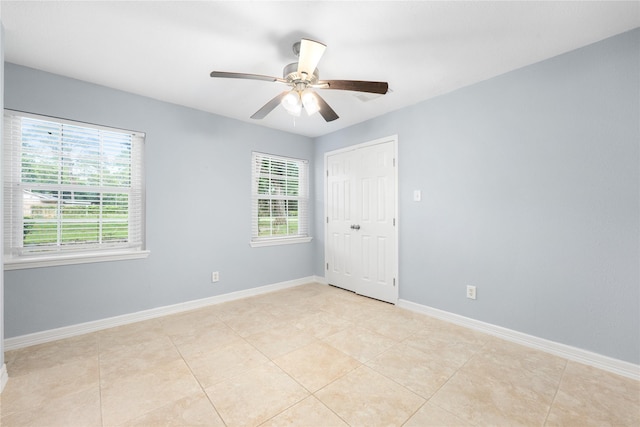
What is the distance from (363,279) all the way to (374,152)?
5.62 feet

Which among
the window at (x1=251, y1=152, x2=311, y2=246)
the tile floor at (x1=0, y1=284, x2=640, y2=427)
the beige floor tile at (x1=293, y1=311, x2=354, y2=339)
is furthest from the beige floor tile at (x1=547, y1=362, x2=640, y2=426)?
the window at (x1=251, y1=152, x2=311, y2=246)

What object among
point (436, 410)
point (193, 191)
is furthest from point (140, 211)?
point (436, 410)

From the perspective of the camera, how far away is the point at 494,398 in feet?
5.41

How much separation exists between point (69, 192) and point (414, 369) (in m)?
3.36

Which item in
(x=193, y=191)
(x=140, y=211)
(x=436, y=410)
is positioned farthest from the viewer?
(x=193, y=191)

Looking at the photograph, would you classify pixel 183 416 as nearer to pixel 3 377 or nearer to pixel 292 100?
pixel 3 377

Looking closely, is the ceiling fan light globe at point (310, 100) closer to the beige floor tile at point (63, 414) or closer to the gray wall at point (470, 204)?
the gray wall at point (470, 204)

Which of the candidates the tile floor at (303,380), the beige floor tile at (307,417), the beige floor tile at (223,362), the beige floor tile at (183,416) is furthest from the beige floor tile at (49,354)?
the beige floor tile at (307,417)

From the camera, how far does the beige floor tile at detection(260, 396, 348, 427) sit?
1441mm

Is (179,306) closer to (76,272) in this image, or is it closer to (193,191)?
(76,272)

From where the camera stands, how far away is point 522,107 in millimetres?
2340

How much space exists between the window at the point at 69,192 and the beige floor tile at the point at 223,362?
1.40 metres

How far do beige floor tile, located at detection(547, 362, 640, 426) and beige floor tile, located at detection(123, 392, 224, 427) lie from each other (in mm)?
1856

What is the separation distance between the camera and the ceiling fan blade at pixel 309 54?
160cm
